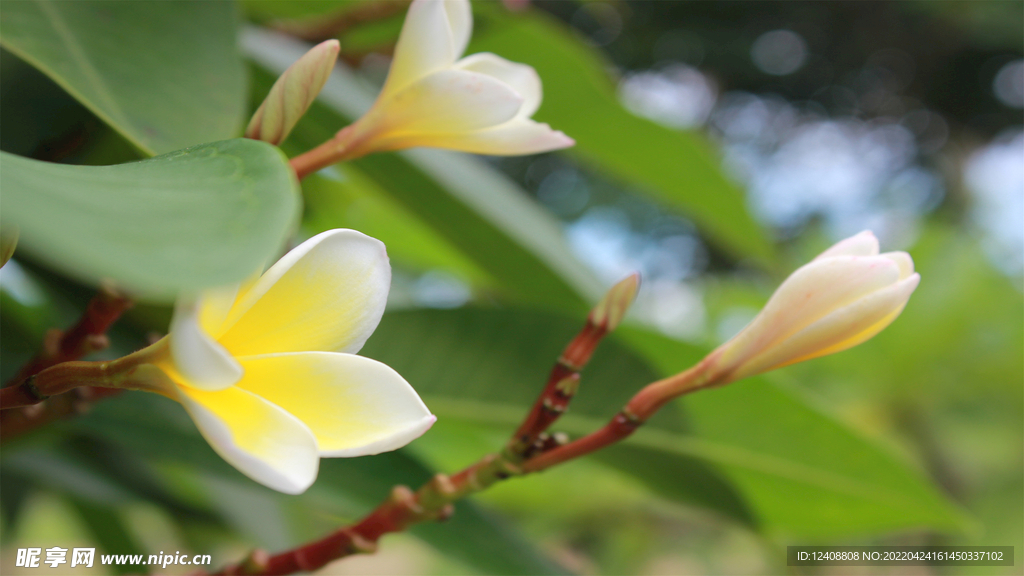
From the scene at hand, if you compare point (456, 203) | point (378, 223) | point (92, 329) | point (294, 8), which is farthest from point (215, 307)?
point (378, 223)

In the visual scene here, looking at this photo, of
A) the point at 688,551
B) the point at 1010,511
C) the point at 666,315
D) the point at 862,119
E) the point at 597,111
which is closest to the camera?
the point at 597,111

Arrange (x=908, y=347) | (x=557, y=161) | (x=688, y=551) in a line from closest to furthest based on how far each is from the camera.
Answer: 1. (x=908, y=347)
2. (x=688, y=551)
3. (x=557, y=161)

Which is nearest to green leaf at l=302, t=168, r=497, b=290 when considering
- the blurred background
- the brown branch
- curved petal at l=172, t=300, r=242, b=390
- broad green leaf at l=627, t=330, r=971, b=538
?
the blurred background

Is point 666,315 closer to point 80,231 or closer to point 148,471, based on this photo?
point 148,471

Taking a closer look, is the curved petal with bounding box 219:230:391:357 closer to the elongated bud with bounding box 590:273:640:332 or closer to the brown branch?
the elongated bud with bounding box 590:273:640:332

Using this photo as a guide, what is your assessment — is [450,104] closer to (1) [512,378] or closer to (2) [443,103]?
(2) [443,103]

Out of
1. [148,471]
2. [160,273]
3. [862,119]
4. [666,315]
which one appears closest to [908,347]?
[666,315]
